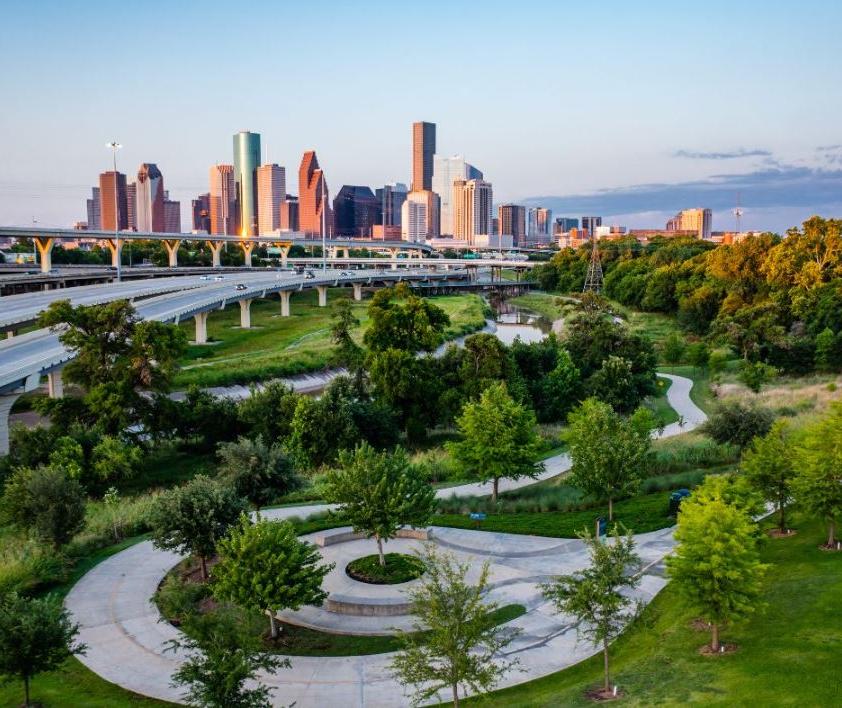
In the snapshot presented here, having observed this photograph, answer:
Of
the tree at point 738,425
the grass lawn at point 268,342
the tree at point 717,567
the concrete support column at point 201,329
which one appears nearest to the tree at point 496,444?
the tree at point 738,425

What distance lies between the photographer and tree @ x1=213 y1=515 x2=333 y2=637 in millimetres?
17688

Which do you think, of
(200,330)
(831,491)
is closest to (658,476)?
(831,491)

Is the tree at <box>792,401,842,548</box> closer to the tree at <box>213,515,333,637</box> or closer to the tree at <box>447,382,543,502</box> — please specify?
the tree at <box>447,382,543,502</box>

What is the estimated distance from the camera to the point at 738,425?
31516mm

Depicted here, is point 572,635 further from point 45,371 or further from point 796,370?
point 796,370

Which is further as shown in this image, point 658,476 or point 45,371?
point 45,371

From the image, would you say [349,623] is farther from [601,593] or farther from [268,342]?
[268,342]

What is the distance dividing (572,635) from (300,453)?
60.5 ft

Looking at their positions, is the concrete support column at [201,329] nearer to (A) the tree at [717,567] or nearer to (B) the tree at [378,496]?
(B) the tree at [378,496]

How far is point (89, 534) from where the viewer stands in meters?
26.1

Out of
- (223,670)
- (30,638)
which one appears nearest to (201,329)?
(30,638)

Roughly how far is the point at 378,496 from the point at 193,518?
513 centimetres

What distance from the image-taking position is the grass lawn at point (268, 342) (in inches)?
2291

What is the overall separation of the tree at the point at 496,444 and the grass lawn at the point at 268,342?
20369mm
